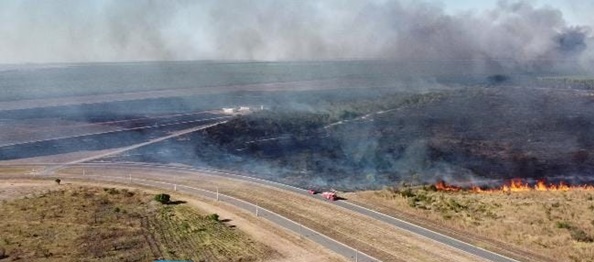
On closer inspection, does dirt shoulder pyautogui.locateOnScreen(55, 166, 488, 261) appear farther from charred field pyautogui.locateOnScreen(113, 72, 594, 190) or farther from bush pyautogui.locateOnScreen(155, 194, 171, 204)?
charred field pyautogui.locateOnScreen(113, 72, 594, 190)

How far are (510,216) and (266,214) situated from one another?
1085 inches

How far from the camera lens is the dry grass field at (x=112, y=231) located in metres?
52.8

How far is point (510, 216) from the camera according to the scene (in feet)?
208

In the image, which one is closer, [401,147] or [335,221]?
[335,221]

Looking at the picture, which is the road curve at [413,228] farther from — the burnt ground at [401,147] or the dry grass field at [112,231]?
the dry grass field at [112,231]

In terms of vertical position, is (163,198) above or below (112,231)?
above

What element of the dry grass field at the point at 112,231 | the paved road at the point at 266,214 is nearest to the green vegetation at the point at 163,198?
the dry grass field at the point at 112,231

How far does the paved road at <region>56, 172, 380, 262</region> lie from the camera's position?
177 feet

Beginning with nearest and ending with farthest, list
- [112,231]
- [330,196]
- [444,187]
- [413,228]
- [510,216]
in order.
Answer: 1. [112,231]
2. [413,228]
3. [510,216]
4. [330,196]
5. [444,187]

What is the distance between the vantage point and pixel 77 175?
8900 cm

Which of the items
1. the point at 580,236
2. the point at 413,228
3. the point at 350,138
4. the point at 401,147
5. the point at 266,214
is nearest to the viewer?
the point at 580,236

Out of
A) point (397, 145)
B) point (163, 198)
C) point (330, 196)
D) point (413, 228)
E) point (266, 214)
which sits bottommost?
point (413, 228)

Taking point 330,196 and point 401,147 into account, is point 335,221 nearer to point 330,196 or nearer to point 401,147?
point 330,196

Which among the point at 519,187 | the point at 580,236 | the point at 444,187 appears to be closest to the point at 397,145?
the point at 444,187
